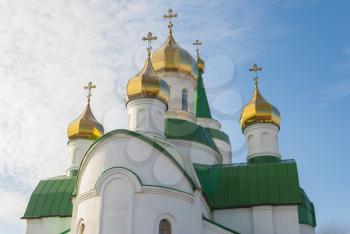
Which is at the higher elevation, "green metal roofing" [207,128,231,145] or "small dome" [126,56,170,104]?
"green metal roofing" [207,128,231,145]

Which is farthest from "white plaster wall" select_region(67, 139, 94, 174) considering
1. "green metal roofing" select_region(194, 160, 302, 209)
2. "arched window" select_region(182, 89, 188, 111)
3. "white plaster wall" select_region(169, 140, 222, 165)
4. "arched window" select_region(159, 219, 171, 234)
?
"arched window" select_region(159, 219, 171, 234)

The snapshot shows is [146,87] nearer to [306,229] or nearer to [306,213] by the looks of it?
[306,213]

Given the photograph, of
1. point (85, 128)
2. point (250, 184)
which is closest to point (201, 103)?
point (85, 128)

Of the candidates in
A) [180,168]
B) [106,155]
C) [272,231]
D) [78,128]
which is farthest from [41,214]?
[272,231]

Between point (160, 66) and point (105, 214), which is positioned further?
point (160, 66)

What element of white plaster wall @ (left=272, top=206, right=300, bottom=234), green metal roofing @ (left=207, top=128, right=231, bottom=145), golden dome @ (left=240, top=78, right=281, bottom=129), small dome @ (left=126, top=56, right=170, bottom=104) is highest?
green metal roofing @ (left=207, top=128, right=231, bottom=145)

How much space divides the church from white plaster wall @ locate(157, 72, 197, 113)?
0.13ft

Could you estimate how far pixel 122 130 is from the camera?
13680 mm

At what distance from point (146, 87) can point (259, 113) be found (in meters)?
5.09

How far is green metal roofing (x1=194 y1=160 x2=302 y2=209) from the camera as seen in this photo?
15.9 m

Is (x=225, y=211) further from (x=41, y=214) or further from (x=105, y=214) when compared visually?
(x=41, y=214)

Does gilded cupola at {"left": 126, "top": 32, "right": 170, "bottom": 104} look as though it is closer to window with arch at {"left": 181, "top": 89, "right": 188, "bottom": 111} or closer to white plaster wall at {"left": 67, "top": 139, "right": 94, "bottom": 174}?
window with arch at {"left": 181, "top": 89, "right": 188, "bottom": 111}

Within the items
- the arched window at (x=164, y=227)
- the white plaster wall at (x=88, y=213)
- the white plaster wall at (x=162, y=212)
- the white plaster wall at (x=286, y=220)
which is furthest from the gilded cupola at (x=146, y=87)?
the white plaster wall at (x=286, y=220)

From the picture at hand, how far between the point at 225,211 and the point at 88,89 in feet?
27.3
